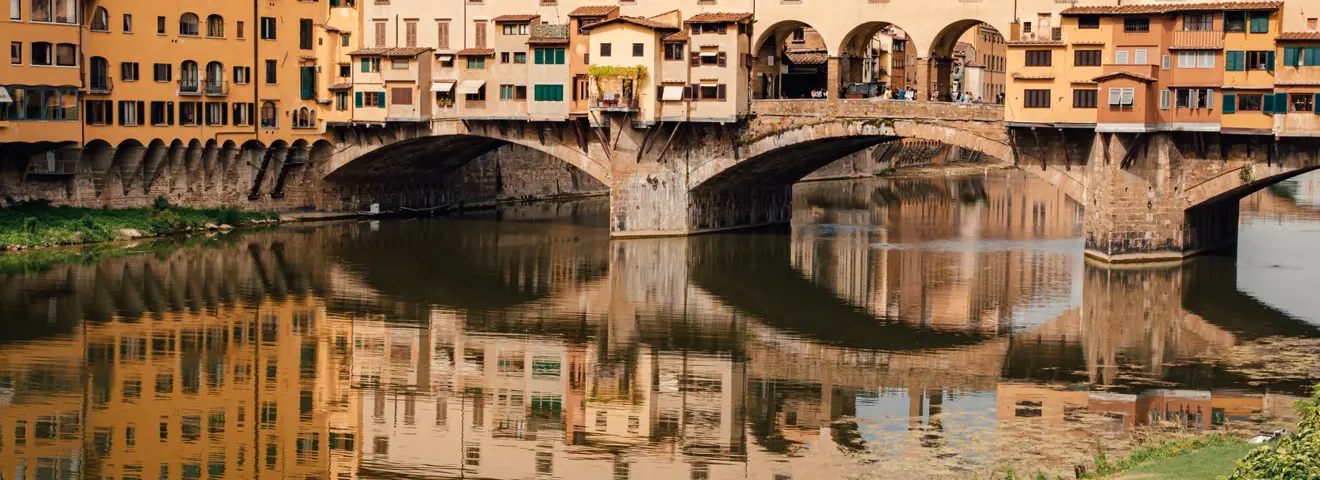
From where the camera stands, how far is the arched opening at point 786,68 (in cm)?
6825

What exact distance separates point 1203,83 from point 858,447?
96.3 feet

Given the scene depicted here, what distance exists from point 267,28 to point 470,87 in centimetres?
874

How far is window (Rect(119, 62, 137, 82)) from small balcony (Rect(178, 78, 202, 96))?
1929 millimetres

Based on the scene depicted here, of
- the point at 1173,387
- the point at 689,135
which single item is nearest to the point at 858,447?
the point at 1173,387

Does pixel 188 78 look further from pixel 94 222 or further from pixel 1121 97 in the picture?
pixel 1121 97

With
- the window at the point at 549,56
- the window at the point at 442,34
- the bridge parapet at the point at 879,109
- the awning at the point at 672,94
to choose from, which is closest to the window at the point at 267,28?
the window at the point at 442,34

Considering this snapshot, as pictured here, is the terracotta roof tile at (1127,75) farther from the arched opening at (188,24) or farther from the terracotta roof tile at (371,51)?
the arched opening at (188,24)

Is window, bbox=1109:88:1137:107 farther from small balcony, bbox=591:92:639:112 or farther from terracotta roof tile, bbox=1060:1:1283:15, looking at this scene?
small balcony, bbox=591:92:639:112

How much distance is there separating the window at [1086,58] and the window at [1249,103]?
15.0 feet

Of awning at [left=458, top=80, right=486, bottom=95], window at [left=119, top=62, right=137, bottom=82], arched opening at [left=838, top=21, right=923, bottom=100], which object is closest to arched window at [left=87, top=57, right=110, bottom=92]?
window at [left=119, top=62, right=137, bottom=82]

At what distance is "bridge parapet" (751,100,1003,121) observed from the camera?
203ft

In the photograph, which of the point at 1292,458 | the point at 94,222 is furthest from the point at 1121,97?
the point at 1292,458

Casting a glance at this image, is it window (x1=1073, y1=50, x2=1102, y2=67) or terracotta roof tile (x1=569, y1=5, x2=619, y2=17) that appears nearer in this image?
window (x1=1073, y1=50, x2=1102, y2=67)

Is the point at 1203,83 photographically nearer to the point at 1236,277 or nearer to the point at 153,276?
the point at 1236,277
